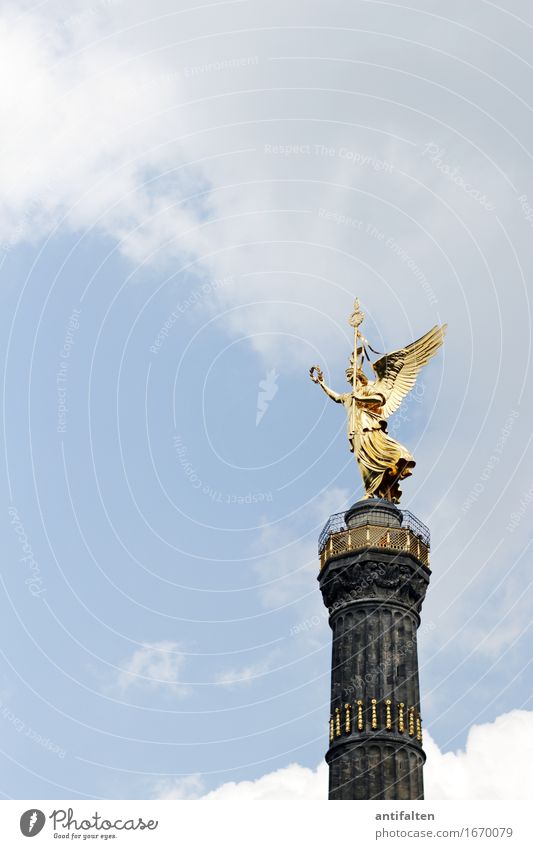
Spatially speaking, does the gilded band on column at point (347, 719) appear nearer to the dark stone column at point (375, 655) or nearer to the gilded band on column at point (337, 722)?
the dark stone column at point (375, 655)

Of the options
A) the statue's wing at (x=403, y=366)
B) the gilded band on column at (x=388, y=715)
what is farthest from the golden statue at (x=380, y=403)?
the gilded band on column at (x=388, y=715)

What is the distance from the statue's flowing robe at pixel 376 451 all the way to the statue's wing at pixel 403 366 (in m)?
1.20

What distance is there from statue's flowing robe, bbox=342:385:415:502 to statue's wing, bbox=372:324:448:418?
1.20 metres

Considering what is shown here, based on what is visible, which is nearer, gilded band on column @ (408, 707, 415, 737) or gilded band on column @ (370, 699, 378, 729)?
gilded band on column @ (370, 699, 378, 729)

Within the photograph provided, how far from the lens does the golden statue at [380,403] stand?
52.1m

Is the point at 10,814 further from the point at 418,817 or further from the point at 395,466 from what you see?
the point at 395,466

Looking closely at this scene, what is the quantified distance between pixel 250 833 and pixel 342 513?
22.0m

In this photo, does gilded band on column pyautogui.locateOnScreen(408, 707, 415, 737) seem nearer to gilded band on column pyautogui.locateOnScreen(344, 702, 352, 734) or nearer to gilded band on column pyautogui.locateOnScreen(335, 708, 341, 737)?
gilded band on column pyautogui.locateOnScreen(344, 702, 352, 734)

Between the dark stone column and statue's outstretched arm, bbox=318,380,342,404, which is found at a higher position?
statue's outstretched arm, bbox=318,380,342,404

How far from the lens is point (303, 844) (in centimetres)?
3108

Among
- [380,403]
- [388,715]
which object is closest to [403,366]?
[380,403]

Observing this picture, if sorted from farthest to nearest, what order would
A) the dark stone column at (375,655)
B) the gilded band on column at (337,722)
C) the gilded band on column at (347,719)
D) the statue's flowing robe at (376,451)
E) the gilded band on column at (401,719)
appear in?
the statue's flowing robe at (376,451) < the gilded band on column at (337,722) < the gilded band on column at (347,719) < the gilded band on column at (401,719) < the dark stone column at (375,655)

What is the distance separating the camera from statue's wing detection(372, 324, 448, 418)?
55125mm

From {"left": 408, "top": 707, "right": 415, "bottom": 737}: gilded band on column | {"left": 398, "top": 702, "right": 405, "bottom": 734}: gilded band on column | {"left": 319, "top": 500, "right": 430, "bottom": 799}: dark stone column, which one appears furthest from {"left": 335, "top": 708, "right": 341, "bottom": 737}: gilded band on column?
{"left": 408, "top": 707, "right": 415, "bottom": 737}: gilded band on column
